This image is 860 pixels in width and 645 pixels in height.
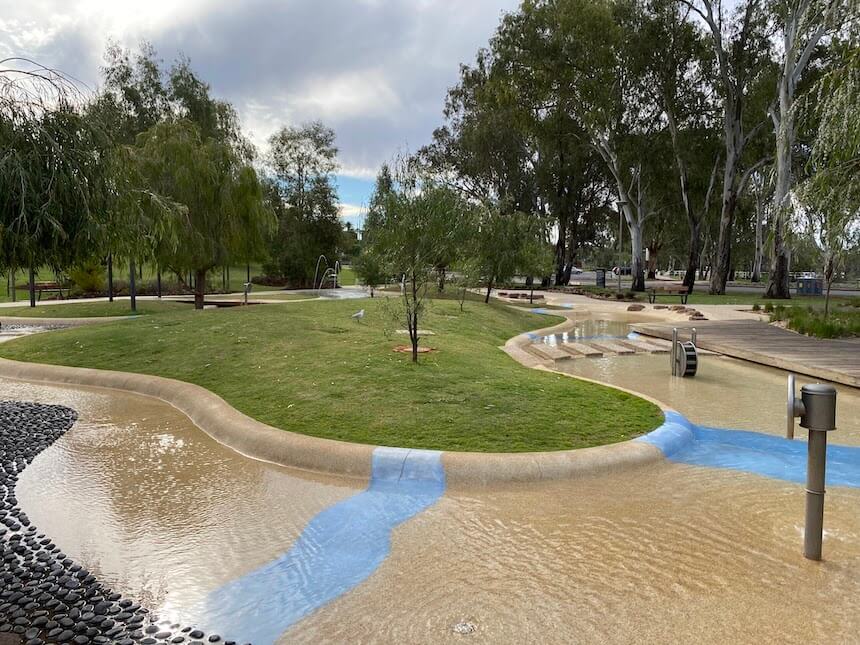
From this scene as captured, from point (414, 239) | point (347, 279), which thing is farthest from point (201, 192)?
point (347, 279)

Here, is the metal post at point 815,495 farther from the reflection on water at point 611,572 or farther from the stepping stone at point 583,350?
the stepping stone at point 583,350

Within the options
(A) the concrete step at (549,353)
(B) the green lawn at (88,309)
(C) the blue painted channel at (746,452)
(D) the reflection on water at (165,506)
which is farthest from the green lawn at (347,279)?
(C) the blue painted channel at (746,452)

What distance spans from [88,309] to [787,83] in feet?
90.5

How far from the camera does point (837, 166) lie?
1117cm

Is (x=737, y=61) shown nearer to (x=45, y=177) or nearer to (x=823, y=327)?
(x=823, y=327)

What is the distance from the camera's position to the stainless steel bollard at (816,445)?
3.26 meters

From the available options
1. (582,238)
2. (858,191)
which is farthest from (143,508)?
(582,238)

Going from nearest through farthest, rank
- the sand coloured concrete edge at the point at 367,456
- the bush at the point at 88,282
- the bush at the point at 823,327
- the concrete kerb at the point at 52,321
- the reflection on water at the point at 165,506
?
the reflection on water at the point at 165,506, the sand coloured concrete edge at the point at 367,456, the bush at the point at 823,327, the concrete kerb at the point at 52,321, the bush at the point at 88,282

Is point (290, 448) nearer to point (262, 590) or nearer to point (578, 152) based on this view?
point (262, 590)

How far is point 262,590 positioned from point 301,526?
84 cm

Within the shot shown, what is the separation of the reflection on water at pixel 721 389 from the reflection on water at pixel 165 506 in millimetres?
4868

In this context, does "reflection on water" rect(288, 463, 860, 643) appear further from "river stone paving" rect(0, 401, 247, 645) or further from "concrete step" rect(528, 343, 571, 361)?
"concrete step" rect(528, 343, 571, 361)

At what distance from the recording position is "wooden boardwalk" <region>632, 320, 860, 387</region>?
9.16 meters

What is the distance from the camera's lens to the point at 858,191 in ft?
36.4
